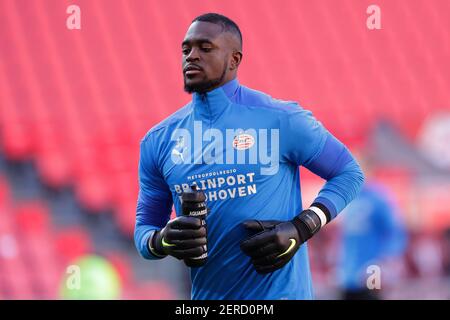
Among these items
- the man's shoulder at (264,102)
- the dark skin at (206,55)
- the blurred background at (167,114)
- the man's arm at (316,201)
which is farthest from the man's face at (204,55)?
the blurred background at (167,114)

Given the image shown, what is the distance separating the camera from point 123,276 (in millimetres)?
8156

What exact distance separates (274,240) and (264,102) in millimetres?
603

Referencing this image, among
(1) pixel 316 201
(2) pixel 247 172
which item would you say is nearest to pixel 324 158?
(1) pixel 316 201

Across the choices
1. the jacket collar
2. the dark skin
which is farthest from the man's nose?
the jacket collar

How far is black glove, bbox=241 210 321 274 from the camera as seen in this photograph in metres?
3.10

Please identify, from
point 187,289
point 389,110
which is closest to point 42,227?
point 187,289

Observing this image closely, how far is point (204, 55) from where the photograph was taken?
3307 mm

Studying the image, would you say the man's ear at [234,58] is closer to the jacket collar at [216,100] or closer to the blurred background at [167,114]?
the jacket collar at [216,100]

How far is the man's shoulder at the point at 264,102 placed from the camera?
3.35 metres

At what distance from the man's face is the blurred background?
12.3 feet

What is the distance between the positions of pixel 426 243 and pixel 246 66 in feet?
10.2

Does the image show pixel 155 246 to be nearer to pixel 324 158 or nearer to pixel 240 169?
pixel 240 169

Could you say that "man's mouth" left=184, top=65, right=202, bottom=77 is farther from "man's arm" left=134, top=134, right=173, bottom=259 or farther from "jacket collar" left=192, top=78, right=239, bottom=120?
"man's arm" left=134, top=134, right=173, bottom=259
